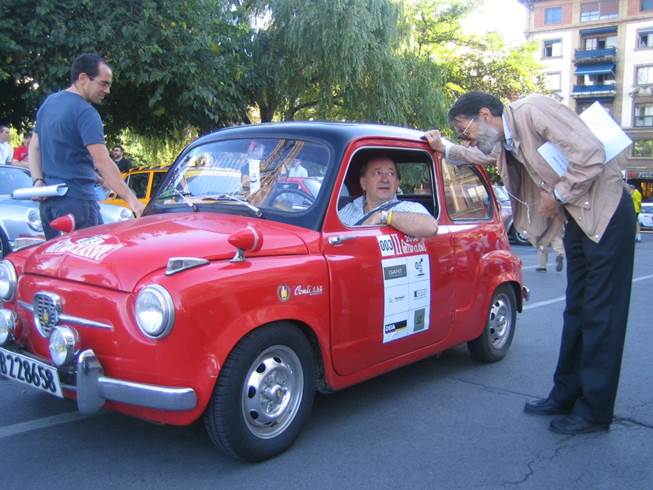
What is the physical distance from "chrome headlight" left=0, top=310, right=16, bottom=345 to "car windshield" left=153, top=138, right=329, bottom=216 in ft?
3.87

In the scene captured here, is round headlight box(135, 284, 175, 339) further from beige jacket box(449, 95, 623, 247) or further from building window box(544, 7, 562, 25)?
building window box(544, 7, 562, 25)

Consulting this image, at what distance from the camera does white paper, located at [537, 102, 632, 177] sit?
3.47m

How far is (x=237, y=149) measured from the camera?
3984mm

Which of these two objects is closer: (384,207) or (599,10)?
(384,207)

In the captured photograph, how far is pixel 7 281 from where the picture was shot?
3.36 metres

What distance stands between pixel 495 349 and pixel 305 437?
2.17 metres

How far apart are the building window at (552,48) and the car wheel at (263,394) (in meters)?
58.2

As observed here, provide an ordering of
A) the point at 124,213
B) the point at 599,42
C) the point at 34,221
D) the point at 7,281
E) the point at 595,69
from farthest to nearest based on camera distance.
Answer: the point at 599,42
the point at 595,69
the point at 124,213
the point at 34,221
the point at 7,281

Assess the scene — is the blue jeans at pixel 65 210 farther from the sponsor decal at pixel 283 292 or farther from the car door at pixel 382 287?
the sponsor decal at pixel 283 292

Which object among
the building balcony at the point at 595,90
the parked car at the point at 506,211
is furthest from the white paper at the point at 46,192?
the building balcony at the point at 595,90

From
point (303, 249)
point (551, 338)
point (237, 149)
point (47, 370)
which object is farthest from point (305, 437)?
point (551, 338)

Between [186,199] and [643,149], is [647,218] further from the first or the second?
[186,199]

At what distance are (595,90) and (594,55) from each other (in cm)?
293

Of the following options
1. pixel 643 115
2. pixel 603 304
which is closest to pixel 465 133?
pixel 603 304
